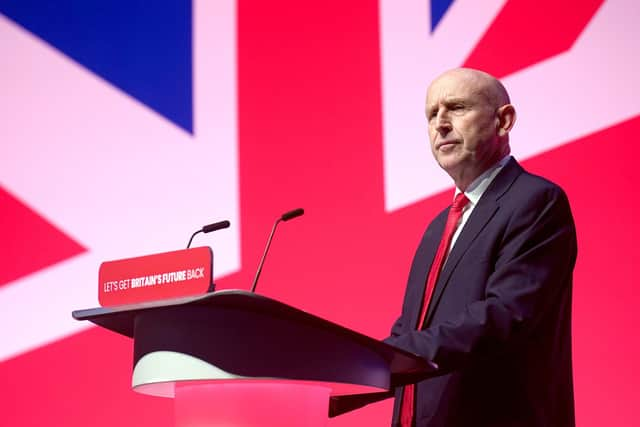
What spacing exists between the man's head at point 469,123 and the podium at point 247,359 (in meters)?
0.70

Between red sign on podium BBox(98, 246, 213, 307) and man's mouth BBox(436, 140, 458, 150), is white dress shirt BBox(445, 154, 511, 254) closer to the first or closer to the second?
man's mouth BBox(436, 140, 458, 150)

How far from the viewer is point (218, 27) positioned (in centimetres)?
375

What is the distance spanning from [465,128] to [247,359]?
967 millimetres

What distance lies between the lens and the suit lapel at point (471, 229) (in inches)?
80.5

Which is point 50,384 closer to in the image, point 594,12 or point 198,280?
Result: point 198,280

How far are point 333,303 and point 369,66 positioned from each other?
0.94 m

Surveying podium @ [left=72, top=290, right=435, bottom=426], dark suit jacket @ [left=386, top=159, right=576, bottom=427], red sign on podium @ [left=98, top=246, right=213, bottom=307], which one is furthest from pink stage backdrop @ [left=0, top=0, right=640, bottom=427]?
red sign on podium @ [left=98, top=246, right=213, bottom=307]

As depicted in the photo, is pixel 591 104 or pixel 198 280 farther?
pixel 591 104

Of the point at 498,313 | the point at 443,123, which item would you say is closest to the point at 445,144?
the point at 443,123

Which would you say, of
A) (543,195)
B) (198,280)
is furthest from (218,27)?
(198,280)

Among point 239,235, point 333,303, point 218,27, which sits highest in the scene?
point 218,27

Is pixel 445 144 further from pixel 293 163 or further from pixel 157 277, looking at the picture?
pixel 293 163

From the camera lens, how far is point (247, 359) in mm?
1599

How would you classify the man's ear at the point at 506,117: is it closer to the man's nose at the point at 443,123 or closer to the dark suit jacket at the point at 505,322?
the man's nose at the point at 443,123
